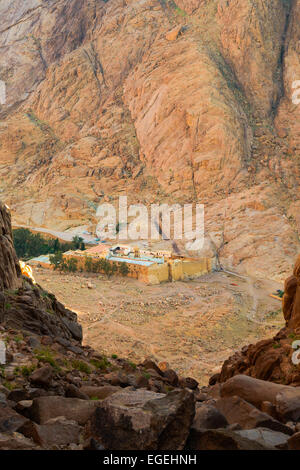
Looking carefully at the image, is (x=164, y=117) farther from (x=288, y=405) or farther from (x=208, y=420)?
(x=208, y=420)

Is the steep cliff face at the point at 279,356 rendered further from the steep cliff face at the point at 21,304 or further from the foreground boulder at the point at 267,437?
the steep cliff face at the point at 21,304

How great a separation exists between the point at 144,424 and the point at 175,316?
936 inches

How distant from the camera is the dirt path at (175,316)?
827 inches

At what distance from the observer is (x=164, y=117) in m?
59.9

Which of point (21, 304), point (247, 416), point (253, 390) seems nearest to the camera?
point (247, 416)

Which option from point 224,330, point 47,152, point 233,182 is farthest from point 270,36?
point 224,330

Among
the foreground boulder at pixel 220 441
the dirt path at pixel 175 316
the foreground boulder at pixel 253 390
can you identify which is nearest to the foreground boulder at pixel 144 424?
the foreground boulder at pixel 220 441

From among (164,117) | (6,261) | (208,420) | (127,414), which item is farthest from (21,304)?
(164,117)

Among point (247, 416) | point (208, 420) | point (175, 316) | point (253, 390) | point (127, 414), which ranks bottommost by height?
point (175, 316)

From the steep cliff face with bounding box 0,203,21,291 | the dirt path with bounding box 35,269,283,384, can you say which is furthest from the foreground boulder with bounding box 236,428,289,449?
the dirt path with bounding box 35,269,283,384

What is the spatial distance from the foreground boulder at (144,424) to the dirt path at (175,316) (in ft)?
45.3

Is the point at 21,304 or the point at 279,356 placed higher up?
the point at 21,304

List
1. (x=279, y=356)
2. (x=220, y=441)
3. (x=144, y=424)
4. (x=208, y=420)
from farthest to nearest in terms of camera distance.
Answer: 1. (x=279, y=356)
2. (x=208, y=420)
3. (x=144, y=424)
4. (x=220, y=441)

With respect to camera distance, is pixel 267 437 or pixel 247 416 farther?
pixel 247 416
